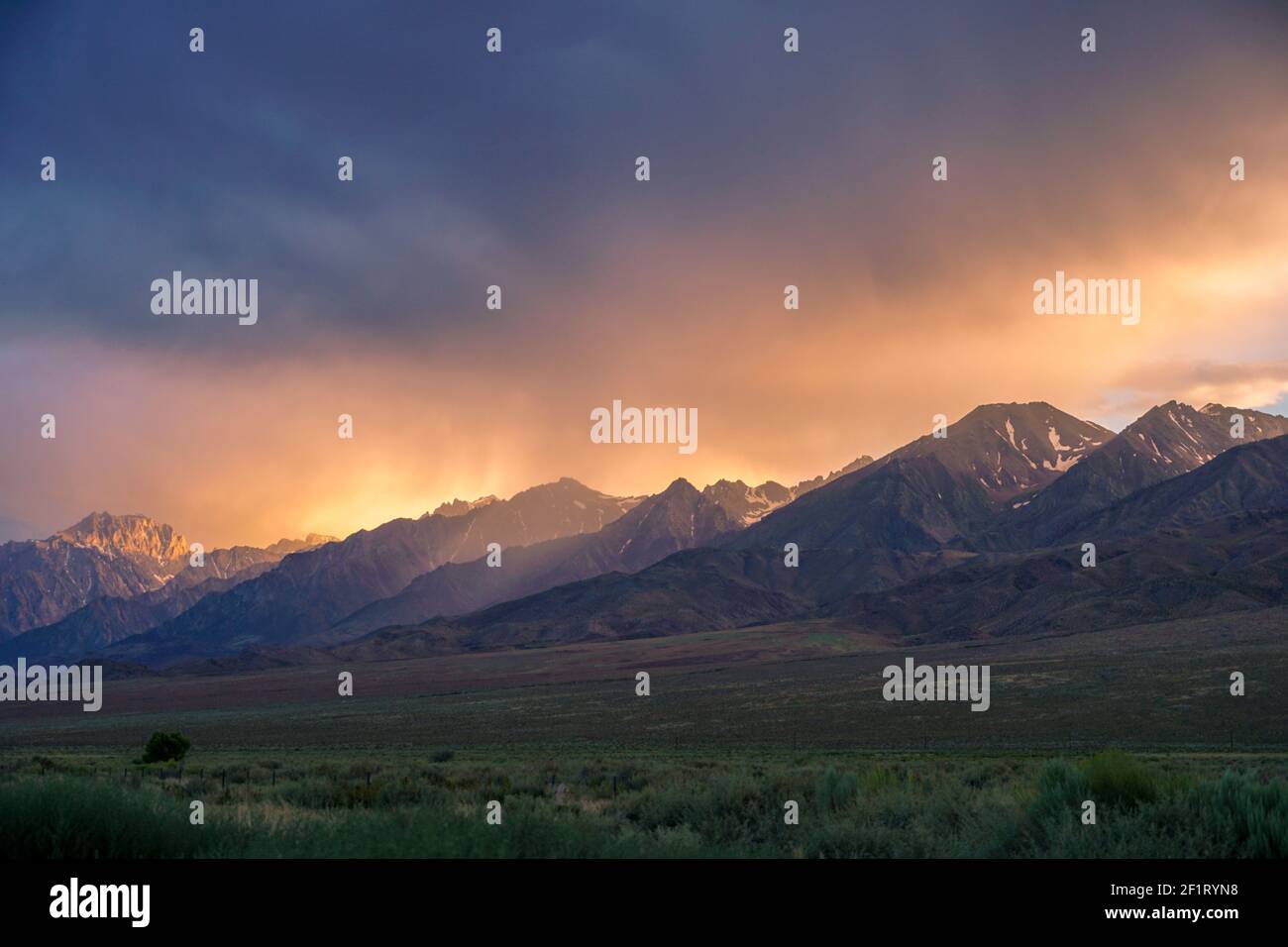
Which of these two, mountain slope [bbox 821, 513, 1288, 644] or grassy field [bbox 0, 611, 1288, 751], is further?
mountain slope [bbox 821, 513, 1288, 644]

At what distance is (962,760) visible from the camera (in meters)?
35.5

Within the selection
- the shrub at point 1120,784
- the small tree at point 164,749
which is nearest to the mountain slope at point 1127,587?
the small tree at point 164,749

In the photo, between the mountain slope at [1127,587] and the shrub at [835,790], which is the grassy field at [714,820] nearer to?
the shrub at [835,790]

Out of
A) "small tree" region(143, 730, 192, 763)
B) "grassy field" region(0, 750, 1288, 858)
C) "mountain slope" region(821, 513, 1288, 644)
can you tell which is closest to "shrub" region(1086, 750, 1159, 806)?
"grassy field" region(0, 750, 1288, 858)

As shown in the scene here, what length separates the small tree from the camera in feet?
140

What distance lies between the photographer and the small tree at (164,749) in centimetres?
4270

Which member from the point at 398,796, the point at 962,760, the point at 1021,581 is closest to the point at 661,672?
the point at 1021,581

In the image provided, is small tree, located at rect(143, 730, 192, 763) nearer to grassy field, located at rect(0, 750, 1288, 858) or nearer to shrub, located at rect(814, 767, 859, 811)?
grassy field, located at rect(0, 750, 1288, 858)

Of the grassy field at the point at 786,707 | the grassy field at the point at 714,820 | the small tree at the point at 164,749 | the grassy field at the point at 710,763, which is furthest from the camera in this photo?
the grassy field at the point at 786,707

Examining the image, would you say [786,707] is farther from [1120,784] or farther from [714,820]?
[1120,784]

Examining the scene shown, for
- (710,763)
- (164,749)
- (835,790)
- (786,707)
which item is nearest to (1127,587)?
(786,707)

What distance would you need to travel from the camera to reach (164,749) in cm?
4325

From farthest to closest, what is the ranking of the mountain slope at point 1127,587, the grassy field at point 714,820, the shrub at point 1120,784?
1. the mountain slope at point 1127,587
2. the shrub at point 1120,784
3. the grassy field at point 714,820

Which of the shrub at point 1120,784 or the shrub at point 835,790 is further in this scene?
the shrub at point 835,790
